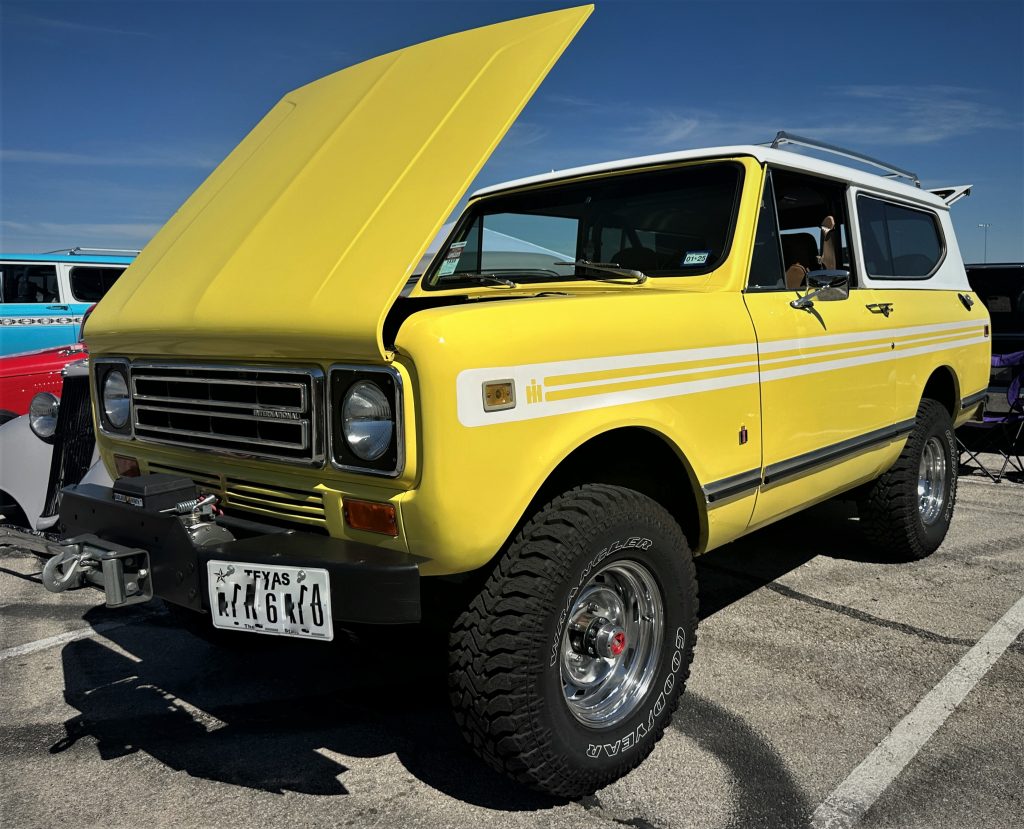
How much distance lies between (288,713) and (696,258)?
89.8 inches

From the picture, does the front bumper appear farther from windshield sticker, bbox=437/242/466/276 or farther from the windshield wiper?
windshield sticker, bbox=437/242/466/276

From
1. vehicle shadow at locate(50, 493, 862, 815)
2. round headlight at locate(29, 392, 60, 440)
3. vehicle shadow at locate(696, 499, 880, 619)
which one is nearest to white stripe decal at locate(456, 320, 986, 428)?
vehicle shadow at locate(50, 493, 862, 815)

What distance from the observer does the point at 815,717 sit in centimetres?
281

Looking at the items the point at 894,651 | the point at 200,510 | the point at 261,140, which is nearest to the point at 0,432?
the point at 261,140

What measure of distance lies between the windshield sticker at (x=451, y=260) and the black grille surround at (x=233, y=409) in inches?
63.8

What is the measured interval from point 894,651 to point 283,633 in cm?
256

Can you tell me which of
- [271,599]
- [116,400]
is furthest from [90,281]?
[271,599]

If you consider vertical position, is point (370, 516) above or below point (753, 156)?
below

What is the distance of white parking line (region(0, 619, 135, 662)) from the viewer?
3.54 meters

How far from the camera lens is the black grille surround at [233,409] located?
218 cm

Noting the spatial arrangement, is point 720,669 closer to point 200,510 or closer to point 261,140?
point 200,510

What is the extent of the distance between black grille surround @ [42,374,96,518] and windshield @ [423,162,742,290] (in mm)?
1982

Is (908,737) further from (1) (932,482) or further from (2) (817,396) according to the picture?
(1) (932,482)

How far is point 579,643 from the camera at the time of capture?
2484mm
